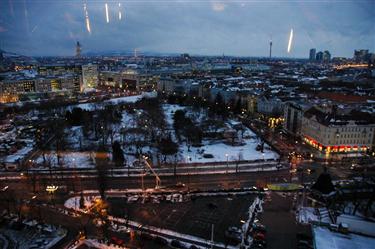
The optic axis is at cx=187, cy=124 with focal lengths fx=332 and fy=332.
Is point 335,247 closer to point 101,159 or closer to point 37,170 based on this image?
point 101,159

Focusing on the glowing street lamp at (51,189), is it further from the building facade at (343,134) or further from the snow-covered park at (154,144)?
the building facade at (343,134)

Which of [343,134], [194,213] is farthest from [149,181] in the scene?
[343,134]

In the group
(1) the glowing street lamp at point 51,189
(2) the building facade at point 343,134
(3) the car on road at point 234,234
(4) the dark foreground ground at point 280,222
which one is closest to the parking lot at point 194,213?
(3) the car on road at point 234,234

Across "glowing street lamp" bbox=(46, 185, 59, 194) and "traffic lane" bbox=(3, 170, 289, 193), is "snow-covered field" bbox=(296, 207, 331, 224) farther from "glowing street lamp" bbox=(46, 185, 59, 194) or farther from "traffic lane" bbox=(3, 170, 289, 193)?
"glowing street lamp" bbox=(46, 185, 59, 194)

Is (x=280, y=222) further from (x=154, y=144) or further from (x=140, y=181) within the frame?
(x=154, y=144)

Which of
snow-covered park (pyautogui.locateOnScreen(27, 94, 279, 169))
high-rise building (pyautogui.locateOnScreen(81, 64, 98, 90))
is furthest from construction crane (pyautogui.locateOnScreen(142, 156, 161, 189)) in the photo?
high-rise building (pyautogui.locateOnScreen(81, 64, 98, 90))
